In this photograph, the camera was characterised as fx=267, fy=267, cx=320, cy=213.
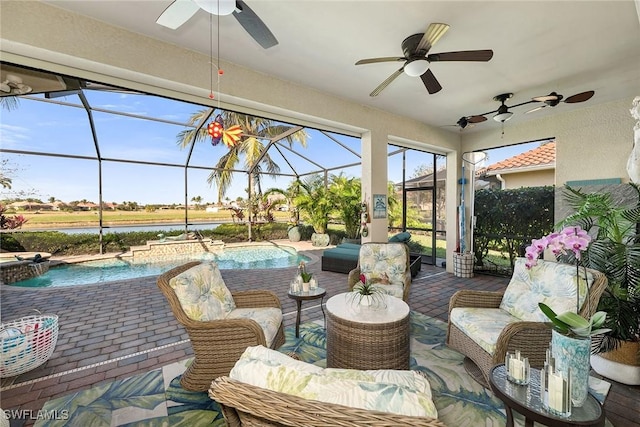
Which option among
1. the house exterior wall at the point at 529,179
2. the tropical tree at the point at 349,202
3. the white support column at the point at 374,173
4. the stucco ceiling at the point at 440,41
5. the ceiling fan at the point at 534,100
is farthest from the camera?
the tropical tree at the point at 349,202

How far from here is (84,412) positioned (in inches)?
76.8

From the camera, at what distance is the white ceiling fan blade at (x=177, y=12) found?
1.89 m

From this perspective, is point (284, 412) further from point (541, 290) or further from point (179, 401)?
point (541, 290)

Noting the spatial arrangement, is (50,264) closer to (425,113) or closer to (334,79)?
(334,79)

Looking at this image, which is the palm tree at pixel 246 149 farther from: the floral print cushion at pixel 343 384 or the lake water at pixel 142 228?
the floral print cushion at pixel 343 384

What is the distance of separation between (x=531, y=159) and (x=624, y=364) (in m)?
5.20

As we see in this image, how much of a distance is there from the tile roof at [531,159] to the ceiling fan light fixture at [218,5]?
6752 millimetres

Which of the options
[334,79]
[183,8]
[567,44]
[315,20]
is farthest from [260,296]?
[567,44]

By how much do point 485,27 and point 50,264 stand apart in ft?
32.1

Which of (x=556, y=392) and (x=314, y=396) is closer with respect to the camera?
(x=314, y=396)

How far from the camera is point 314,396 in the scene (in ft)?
2.55

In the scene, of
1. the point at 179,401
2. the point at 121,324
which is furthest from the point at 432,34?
the point at 121,324

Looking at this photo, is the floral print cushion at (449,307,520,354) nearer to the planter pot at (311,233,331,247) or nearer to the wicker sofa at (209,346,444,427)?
the wicker sofa at (209,346,444,427)

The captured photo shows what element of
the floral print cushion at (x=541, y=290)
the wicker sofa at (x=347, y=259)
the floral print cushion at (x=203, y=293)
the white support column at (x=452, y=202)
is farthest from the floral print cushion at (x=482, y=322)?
the white support column at (x=452, y=202)
